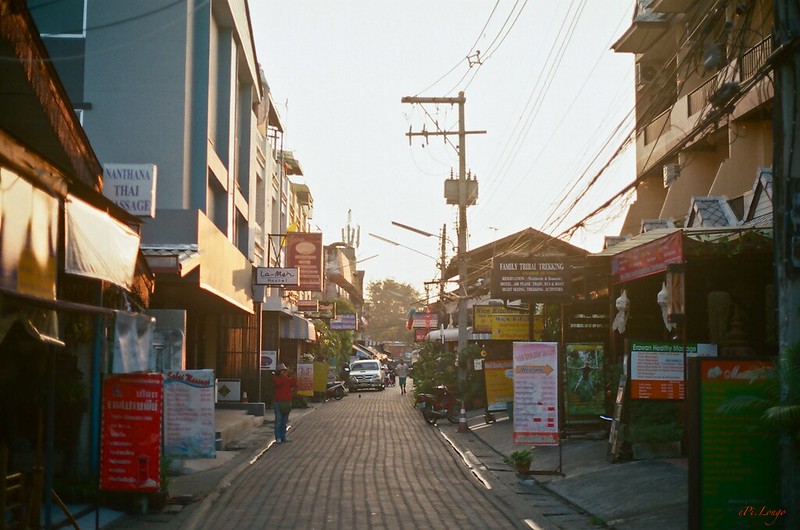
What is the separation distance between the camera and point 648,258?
16.4 metres

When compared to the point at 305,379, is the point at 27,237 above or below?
above

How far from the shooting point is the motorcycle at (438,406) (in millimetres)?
30297

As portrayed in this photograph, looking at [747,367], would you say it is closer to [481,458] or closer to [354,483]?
[354,483]

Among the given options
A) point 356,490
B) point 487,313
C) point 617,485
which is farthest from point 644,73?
point 356,490

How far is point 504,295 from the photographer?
22.0 m

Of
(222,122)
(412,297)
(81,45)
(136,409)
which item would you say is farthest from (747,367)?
(412,297)

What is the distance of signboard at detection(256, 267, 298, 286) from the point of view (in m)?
29.5

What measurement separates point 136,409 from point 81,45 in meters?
13.4

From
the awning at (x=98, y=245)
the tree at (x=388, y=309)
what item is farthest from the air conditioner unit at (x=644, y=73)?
the tree at (x=388, y=309)

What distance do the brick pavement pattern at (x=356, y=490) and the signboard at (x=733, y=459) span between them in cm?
284

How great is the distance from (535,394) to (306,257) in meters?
21.1

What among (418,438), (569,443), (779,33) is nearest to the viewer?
(779,33)

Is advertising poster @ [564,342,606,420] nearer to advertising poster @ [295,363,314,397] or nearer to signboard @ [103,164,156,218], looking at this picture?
signboard @ [103,164,156,218]

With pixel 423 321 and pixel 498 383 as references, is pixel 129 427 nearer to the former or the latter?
pixel 498 383
